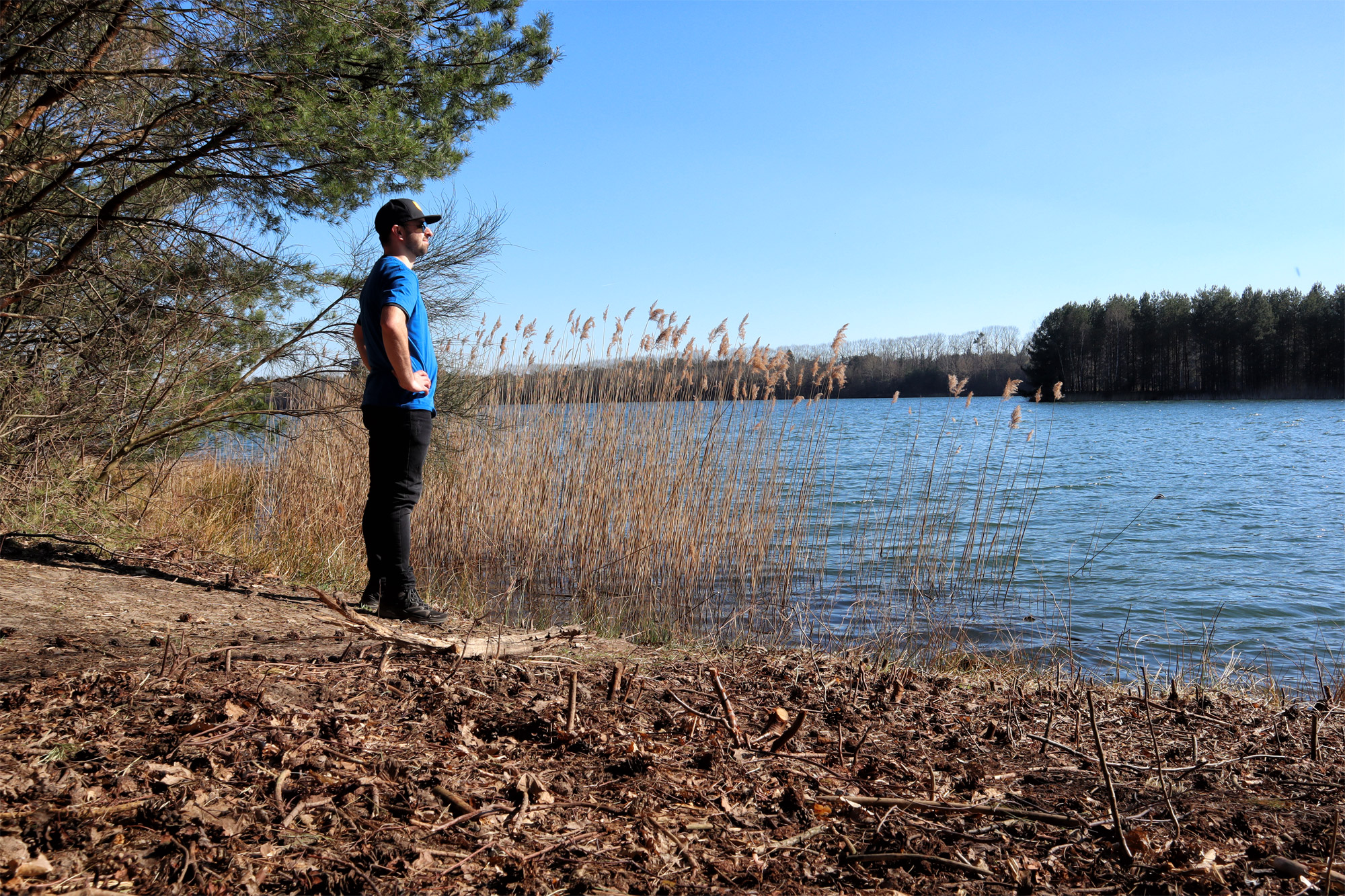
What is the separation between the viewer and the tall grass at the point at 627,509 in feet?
19.3

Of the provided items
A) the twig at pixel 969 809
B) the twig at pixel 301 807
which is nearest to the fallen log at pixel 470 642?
the twig at pixel 301 807

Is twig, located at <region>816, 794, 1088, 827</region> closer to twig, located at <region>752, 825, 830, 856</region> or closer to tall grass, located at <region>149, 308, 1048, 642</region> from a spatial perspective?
twig, located at <region>752, 825, 830, 856</region>

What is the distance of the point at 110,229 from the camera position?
4.82 meters

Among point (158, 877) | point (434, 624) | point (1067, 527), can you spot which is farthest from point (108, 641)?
point (1067, 527)

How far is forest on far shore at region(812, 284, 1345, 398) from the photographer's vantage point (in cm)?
3962

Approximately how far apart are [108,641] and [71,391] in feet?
8.61

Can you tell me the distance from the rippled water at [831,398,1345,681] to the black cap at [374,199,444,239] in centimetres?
369

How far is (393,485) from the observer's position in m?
3.73

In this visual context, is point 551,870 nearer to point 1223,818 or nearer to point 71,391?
point 1223,818

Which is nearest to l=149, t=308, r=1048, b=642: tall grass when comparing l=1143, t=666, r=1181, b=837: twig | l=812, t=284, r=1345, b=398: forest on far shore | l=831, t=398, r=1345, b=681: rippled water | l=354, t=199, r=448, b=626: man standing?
l=831, t=398, r=1345, b=681: rippled water

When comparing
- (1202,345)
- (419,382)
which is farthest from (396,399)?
(1202,345)

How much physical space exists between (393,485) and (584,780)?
6.86 ft

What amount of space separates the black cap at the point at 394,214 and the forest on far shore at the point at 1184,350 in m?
34.0

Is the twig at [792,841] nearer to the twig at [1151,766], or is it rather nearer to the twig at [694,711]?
the twig at [694,711]
